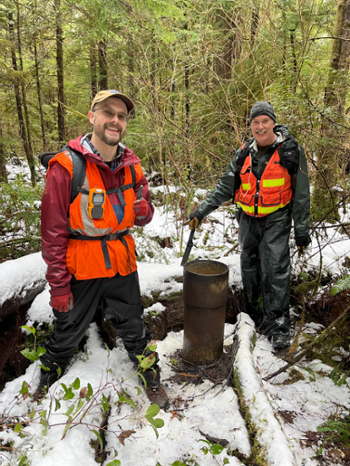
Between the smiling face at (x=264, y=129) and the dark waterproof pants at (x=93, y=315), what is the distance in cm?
204

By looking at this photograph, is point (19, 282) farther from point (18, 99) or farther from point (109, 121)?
point (18, 99)

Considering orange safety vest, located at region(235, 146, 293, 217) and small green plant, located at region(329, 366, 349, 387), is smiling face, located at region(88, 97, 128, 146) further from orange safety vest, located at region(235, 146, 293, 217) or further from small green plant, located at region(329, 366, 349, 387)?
small green plant, located at region(329, 366, 349, 387)

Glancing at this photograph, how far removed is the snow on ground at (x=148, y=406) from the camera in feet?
6.47

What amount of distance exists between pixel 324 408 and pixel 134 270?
2.11 metres

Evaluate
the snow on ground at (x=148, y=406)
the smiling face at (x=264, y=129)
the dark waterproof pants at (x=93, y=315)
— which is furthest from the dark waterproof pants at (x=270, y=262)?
the dark waterproof pants at (x=93, y=315)

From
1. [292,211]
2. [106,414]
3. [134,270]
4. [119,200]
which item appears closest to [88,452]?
[106,414]

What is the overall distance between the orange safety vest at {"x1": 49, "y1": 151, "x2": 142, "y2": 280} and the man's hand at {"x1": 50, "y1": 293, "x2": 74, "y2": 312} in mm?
171

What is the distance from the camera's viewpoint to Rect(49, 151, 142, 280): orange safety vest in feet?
7.34

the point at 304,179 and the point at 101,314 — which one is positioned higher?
the point at 304,179

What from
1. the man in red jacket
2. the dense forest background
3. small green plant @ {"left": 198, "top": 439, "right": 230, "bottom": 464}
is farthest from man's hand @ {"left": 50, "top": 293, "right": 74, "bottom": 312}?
the dense forest background

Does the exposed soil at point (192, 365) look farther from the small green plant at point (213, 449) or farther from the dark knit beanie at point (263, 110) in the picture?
the dark knit beanie at point (263, 110)

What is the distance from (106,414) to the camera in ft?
7.79

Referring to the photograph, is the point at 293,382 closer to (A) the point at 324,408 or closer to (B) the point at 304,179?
(A) the point at 324,408

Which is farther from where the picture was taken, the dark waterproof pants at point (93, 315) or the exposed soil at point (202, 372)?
the exposed soil at point (202, 372)
